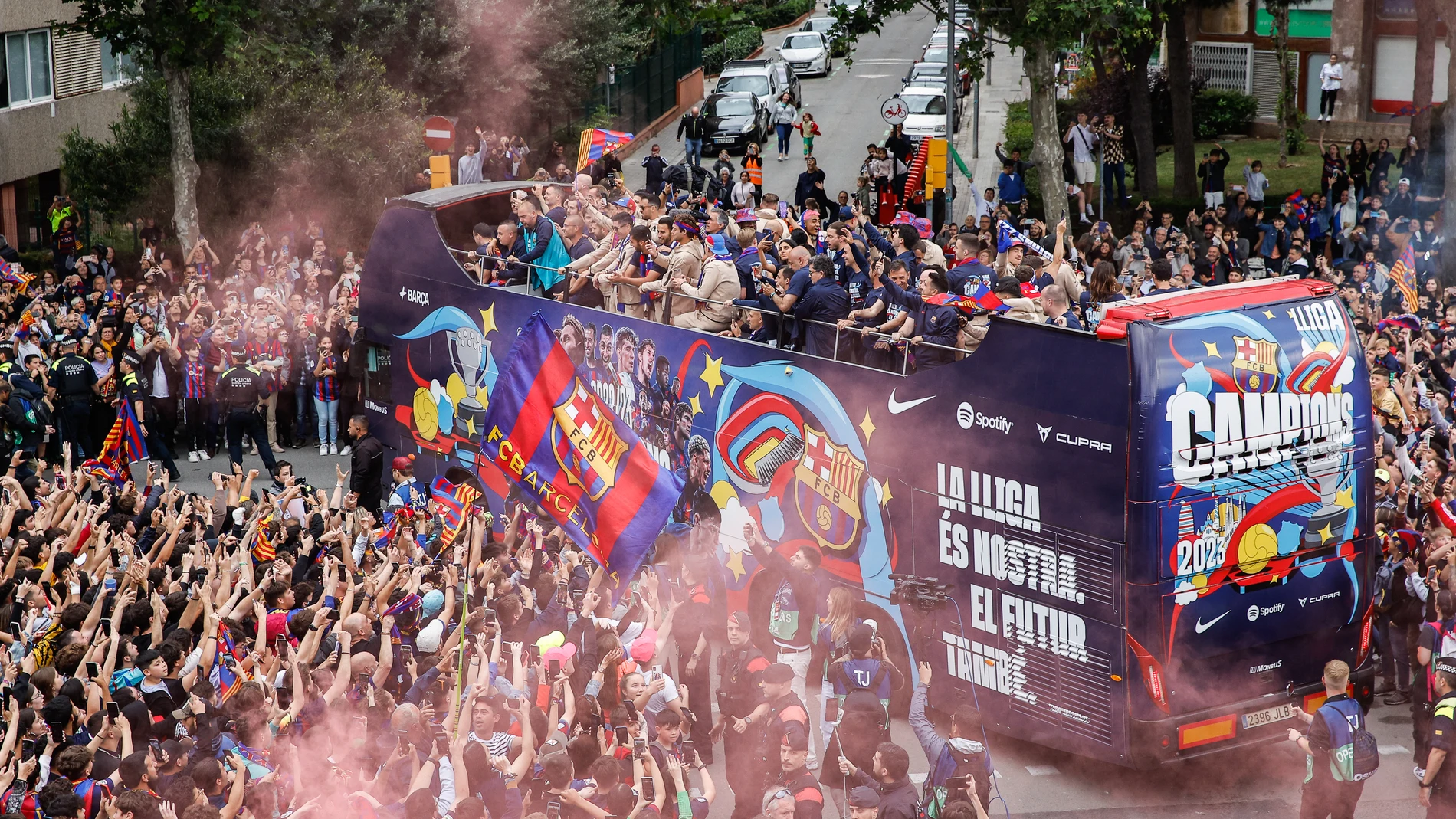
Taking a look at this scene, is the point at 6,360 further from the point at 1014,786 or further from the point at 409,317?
the point at 1014,786

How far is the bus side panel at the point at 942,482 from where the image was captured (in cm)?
945

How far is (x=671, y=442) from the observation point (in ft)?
41.3

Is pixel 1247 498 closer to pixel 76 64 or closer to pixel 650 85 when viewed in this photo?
pixel 76 64

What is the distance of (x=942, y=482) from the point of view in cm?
1027

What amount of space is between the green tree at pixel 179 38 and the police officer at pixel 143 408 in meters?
7.26

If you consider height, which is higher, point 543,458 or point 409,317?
point 409,317

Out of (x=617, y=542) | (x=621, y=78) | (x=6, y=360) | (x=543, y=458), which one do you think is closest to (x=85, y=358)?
(x=6, y=360)

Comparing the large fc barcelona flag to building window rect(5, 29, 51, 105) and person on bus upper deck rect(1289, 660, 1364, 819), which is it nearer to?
person on bus upper deck rect(1289, 660, 1364, 819)

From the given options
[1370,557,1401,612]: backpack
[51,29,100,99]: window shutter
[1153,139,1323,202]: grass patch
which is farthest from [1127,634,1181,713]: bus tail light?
[51,29,100,99]: window shutter

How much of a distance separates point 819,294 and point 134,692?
5461 millimetres

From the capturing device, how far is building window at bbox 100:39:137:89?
32250 mm

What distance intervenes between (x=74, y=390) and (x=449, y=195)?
5.62 meters

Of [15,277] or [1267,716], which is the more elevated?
[15,277]

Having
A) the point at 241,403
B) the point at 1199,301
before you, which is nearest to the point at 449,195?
the point at 241,403
